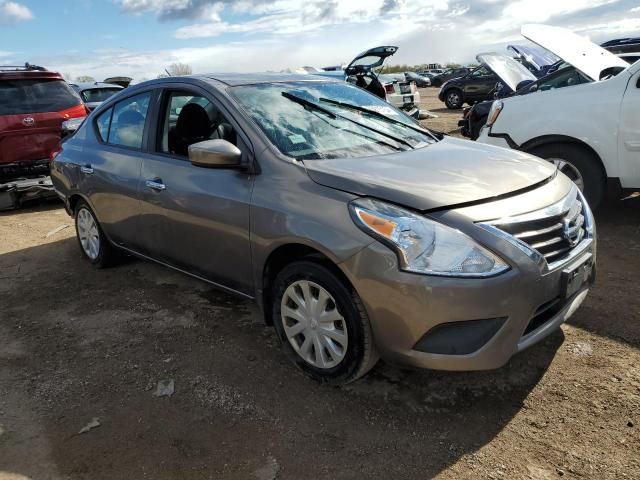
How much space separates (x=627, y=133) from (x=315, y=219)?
3.68 meters

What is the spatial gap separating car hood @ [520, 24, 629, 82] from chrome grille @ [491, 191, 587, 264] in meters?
3.62

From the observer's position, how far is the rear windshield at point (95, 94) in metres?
12.4

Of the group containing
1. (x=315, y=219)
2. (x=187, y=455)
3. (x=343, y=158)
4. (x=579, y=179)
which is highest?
(x=343, y=158)

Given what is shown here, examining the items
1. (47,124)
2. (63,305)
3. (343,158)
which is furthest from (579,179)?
(47,124)

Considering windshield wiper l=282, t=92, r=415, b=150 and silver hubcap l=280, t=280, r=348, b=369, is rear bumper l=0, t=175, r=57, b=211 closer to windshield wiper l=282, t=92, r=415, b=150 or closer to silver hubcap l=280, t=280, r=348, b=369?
windshield wiper l=282, t=92, r=415, b=150

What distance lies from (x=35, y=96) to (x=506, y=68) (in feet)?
22.2

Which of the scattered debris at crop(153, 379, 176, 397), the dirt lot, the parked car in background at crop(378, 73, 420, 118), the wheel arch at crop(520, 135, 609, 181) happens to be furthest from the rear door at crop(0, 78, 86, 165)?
the parked car in background at crop(378, 73, 420, 118)

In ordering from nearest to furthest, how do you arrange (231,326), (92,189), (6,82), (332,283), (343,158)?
1. (332,283)
2. (343,158)
3. (231,326)
4. (92,189)
5. (6,82)

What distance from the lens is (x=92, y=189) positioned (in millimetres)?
4496

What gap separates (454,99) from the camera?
19.3 metres

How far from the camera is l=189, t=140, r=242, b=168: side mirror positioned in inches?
117

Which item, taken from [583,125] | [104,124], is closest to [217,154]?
[104,124]

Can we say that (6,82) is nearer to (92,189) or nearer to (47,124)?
(47,124)

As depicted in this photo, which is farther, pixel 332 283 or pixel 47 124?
pixel 47 124
